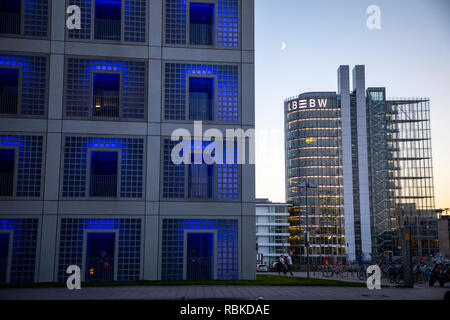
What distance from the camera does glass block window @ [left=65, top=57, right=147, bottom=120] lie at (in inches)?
961

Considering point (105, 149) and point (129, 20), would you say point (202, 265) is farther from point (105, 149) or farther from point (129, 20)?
point (129, 20)

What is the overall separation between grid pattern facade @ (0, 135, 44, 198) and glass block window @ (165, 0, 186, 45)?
9.39 meters

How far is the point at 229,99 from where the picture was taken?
25.7 m

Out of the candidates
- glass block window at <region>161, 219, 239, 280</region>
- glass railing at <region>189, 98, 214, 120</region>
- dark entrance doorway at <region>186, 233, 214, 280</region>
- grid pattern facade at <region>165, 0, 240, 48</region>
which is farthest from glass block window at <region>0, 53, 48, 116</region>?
dark entrance doorway at <region>186, 233, 214, 280</region>

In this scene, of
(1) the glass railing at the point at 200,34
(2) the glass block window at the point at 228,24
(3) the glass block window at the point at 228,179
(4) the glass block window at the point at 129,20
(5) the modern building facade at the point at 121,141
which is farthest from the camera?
(1) the glass railing at the point at 200,34

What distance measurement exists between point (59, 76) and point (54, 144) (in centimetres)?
382

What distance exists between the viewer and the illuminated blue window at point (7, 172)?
23312 mm

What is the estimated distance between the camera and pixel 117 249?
76.8 feet

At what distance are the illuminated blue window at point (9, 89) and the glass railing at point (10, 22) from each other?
2.23 metres

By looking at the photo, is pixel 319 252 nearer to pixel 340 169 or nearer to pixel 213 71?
pixel 340 169

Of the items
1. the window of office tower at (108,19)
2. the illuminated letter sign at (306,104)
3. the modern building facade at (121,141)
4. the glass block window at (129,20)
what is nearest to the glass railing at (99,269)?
the modern building facade at (121,141)

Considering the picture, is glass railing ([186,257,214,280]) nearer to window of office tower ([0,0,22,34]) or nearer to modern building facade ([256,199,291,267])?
window of office tower ([0,0,22,34])

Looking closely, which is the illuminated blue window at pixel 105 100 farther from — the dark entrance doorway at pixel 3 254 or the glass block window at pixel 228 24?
the dark entrance doorway at pixel 3 254

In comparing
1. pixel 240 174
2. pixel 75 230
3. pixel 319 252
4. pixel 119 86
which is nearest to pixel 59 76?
pixel 119 86
